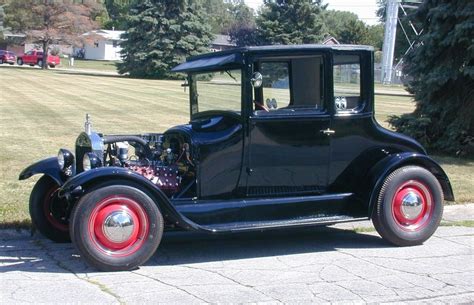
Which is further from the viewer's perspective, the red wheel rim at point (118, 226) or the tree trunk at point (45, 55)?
the tree trunk at point (45, 55)

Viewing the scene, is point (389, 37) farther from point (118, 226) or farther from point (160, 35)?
point (118, 226)

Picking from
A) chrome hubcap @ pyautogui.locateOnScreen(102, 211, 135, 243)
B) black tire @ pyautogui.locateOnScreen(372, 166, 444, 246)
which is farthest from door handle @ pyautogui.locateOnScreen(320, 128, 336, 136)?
chrome hubcap @ pyautogui.locateOnScreen(102, 211, 135, 243)

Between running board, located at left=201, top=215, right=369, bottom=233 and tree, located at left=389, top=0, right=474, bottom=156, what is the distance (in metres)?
7.12

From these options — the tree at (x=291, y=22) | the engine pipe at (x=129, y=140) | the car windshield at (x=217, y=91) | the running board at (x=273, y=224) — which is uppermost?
the tree at (x=291, y=22)

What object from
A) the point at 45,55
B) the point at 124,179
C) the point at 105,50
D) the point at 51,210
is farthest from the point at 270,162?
the point at 105,50

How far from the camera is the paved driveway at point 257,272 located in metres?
4.91

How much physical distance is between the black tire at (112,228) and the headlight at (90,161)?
1.74ft

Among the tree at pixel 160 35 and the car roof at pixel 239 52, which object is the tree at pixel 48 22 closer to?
the tree at pixel 160 35

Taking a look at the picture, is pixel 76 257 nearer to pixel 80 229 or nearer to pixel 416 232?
pixel 80 229

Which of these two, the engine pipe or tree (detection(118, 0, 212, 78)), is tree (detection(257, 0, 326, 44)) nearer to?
tree (detection(118, 0, 212, 78))

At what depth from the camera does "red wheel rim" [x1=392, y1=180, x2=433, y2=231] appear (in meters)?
6.47

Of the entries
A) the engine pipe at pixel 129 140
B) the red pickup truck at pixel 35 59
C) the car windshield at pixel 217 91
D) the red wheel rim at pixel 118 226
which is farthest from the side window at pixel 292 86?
the red pickup truck at pixel 35 59

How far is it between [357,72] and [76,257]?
3364mm

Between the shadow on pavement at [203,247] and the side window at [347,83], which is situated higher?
the side window at [347,83]
